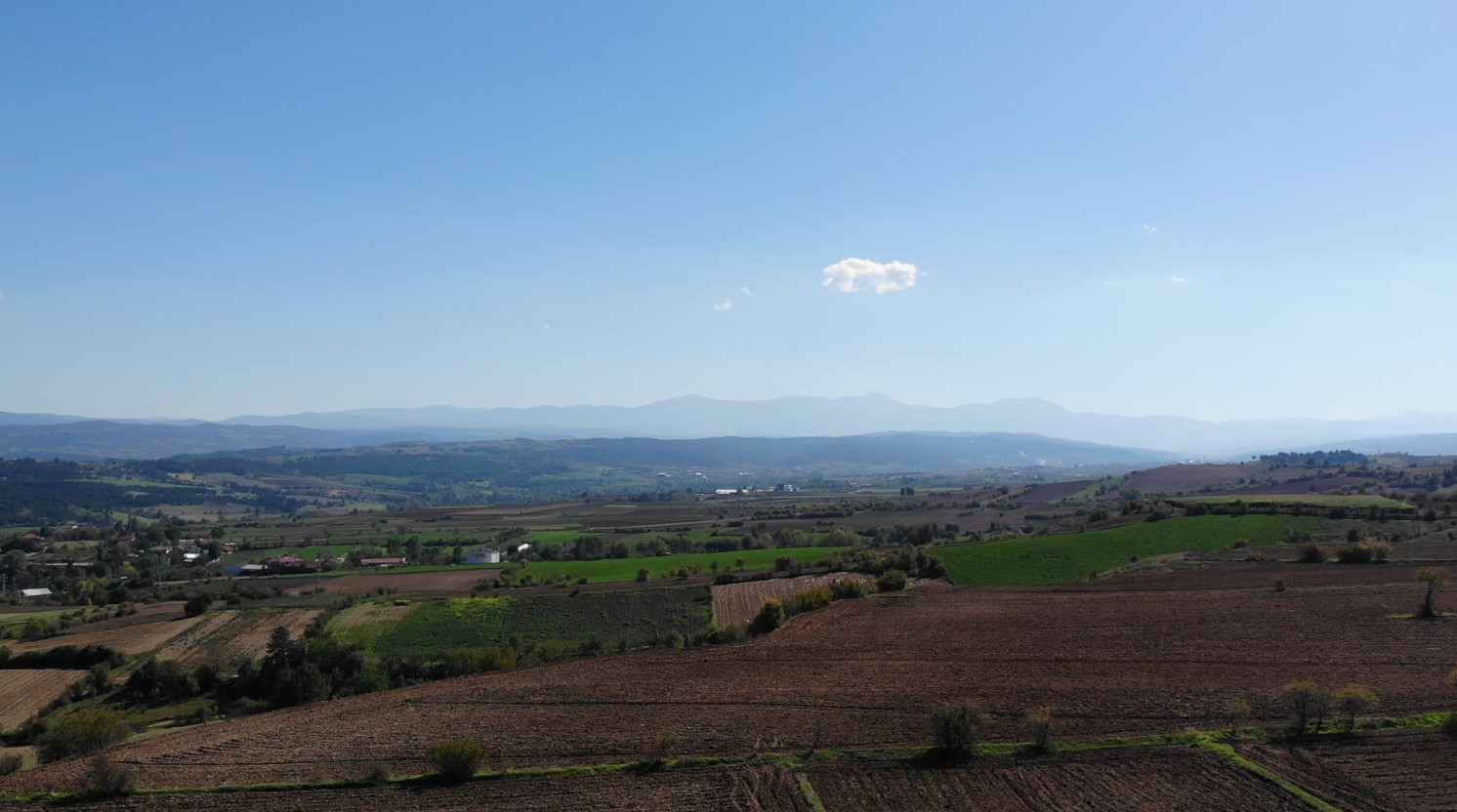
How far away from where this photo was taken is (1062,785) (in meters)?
18.7

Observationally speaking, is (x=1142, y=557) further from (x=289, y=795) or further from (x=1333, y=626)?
(x=289, y=795)

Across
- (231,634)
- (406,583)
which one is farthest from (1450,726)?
(406,583)

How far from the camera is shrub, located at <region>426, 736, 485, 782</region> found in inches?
818

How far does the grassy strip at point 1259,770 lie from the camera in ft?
55.6

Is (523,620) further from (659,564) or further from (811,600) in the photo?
(659,564)

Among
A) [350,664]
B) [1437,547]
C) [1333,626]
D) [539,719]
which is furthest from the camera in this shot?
[1437,547]

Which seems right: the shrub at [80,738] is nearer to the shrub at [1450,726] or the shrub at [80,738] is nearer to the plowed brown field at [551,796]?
the plowed brown field at [551,796]

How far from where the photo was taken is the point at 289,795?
20344mm

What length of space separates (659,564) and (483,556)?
24.6 meters

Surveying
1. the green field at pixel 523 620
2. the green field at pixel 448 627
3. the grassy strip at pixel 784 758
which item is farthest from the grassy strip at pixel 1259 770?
the green field at pixel 448 627

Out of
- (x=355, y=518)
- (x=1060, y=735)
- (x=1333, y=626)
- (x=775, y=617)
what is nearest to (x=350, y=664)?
(x=775, y=617)

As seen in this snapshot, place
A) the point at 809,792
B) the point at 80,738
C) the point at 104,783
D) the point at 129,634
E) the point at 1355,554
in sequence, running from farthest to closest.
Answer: the point at 129,634, the point at 1355,554, the point at 80,738, the point at 104,783, the point at 809,792

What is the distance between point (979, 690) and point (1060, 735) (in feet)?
15.0

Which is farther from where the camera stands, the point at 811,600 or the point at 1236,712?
the point at 811,600
